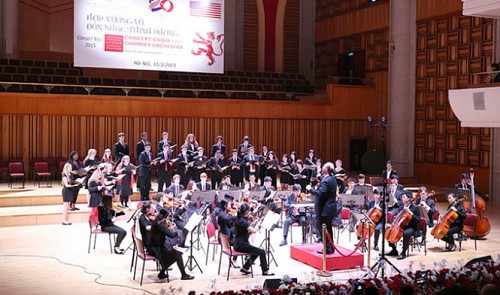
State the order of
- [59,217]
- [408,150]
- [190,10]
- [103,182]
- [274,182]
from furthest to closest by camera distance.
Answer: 1. [408,150]
2. [190,10]
3. [274,182]
4. [59,217]
5. [103,182]

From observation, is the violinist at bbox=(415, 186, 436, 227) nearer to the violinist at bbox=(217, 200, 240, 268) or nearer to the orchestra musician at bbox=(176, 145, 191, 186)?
the violinist at bbox=(217, 200, 240, 268)

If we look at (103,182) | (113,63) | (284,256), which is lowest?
(284,256)

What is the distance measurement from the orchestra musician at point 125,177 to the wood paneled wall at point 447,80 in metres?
10.6

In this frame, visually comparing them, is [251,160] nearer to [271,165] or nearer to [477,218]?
[271,165]

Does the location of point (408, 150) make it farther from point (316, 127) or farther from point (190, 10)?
point (190, 10)

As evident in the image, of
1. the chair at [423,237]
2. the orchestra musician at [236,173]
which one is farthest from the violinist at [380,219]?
the orchestra musician at [236,173]

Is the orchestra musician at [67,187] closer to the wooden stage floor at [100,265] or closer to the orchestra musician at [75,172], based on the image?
the orchestra musician at [75,172]

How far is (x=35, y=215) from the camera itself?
14.2 m

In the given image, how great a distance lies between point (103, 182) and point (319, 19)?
16038 millimetres

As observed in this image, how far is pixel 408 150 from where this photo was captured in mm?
21625

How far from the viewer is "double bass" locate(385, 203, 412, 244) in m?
11.4

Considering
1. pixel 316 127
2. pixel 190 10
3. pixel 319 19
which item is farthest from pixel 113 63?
pixel 319 19

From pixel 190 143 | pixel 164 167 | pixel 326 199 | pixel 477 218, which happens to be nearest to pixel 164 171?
pixel 164 167

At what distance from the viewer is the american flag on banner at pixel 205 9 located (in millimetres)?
19391
